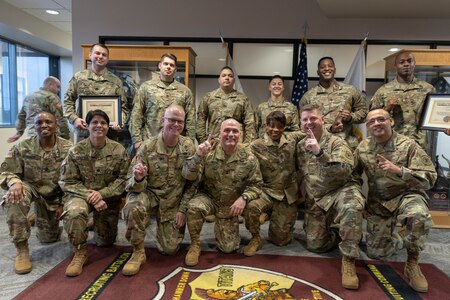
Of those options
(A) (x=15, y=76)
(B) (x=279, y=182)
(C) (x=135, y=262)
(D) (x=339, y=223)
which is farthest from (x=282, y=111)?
(A) (x=15, y=76)

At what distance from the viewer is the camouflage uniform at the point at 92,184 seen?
8.77 feet

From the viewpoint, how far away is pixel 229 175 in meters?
3.05

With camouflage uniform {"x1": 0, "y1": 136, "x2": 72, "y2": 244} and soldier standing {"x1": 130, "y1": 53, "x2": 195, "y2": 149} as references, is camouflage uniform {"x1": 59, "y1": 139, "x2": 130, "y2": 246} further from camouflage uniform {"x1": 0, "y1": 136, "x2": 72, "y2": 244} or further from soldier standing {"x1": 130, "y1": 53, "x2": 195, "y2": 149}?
soldier standing {"x1": 130, "y1": 53, "x2": 195, "y2": 149}

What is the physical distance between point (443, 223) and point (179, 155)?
11.0 ft

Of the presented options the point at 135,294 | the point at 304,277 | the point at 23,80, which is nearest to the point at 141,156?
the point at 135,294

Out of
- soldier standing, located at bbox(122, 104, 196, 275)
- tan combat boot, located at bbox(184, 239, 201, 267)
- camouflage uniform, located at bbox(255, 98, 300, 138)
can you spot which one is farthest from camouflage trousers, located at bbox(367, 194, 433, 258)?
soldier standing, located at bbox(122, 104, 196, 275)

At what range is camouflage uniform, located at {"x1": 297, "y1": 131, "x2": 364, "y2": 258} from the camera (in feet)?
8.59

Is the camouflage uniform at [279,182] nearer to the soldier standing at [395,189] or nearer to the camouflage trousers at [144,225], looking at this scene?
the soldier standing at [395,189]

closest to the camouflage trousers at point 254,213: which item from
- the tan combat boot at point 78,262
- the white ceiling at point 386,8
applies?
the tan combat boot at point 78,262

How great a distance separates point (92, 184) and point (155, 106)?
1.15 meters

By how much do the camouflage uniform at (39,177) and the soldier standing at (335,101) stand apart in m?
2.74

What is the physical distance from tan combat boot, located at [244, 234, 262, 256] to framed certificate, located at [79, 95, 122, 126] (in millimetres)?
1856

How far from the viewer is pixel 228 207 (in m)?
3.09

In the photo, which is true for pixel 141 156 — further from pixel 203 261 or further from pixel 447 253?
pixel 447 253
